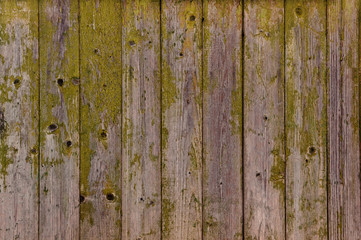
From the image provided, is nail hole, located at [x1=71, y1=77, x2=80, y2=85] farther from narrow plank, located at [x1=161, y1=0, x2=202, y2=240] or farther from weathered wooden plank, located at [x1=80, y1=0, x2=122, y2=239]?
narrow plank, located at [x1=161, y1=0, x2=202, y2=240]

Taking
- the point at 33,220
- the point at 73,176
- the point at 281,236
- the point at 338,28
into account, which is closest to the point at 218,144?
the point at 281,236

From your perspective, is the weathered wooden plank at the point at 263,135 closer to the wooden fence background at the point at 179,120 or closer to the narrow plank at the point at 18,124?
the wooden fence background at the point at 179,120

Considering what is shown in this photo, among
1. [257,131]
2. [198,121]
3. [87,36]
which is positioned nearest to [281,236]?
[257,131]

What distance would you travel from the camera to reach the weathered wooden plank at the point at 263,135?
1347 millimetres

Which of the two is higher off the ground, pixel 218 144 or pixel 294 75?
pixel 294 75

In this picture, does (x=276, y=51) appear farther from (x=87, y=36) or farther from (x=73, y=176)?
(x=73, y=176)

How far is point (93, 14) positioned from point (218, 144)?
0.80m

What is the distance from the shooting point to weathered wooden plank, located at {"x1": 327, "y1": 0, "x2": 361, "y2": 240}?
53.4 inches

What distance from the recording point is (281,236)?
1352 mm

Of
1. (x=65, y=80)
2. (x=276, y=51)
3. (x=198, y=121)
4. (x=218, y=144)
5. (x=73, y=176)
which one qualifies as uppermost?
(x=276, y=51)

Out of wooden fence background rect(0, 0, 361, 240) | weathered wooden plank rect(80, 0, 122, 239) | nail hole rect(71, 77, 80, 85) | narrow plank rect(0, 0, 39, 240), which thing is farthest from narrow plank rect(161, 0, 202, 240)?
narrow plank rect(0, 0, 39, 240)

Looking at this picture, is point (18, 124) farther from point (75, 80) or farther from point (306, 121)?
point (306, 121)

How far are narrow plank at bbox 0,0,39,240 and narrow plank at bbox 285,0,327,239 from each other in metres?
1.13

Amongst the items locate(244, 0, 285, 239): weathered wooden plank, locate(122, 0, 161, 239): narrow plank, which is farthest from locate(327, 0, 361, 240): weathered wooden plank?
locate(122, 0, 161, 239): narrow plank
